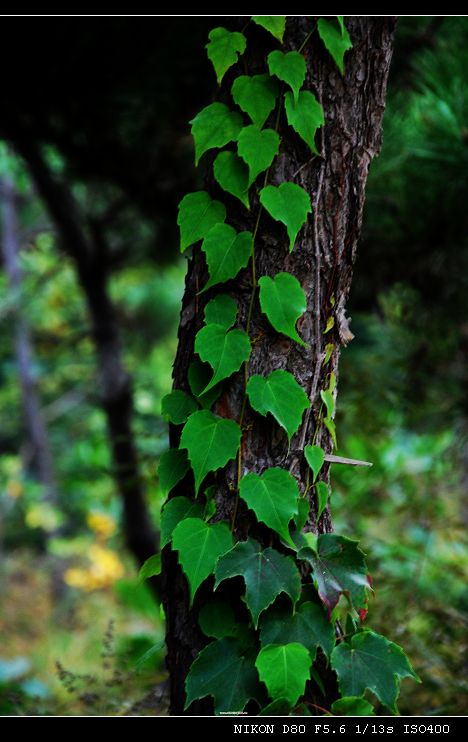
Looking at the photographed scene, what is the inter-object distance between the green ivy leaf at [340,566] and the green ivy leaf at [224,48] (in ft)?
2.54

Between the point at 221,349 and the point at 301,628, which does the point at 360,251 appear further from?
the point at 301,628

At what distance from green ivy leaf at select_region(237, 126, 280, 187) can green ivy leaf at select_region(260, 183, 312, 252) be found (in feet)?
0.11

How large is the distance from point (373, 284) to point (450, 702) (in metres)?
1.50

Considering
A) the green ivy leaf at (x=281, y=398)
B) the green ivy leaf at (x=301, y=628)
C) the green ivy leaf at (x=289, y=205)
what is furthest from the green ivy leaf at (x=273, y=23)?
the green ivy leaf at (x=301, y=628)

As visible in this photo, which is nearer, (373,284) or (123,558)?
(373,284)

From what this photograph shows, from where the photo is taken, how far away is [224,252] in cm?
104

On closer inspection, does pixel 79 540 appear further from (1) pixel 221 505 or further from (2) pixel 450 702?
(1) pixel 221 505

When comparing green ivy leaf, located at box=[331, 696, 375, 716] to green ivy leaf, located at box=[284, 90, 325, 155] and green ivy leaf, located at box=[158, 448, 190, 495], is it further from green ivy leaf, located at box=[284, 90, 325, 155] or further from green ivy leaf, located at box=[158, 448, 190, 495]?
green ivy leaf, located at box=[284, 90, 325, 155]

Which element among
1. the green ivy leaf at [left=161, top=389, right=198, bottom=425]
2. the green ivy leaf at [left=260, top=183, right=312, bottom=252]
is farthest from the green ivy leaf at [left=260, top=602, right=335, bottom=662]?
the green ivy leaf at [left=260, top=183, right=312, bottom=252]

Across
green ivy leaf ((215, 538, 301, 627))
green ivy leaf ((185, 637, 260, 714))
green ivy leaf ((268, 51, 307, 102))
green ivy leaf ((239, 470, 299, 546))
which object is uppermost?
green ivy leaf ((268, 51, 307, 102))

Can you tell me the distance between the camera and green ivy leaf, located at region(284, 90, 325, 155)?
1.02m

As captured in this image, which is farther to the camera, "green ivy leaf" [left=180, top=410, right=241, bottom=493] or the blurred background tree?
the blurred background tree

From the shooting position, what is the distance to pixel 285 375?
1.04 metres
